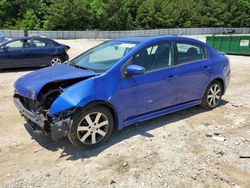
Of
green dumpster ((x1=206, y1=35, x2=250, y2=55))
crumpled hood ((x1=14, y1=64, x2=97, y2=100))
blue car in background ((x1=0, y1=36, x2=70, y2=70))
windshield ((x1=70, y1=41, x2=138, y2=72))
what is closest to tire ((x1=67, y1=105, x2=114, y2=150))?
crumpled hood ((x1=14, y1=64, x2=97, y2=100))

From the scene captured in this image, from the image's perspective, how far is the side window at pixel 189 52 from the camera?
5.11m

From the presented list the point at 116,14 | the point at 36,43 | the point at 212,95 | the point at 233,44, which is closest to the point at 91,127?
the point at 212,95

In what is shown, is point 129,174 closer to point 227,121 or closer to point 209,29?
point 227,121

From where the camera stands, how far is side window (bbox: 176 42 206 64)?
511 centimetres

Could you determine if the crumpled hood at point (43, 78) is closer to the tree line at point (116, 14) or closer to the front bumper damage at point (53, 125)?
the front bumper damage at point (53, 125)

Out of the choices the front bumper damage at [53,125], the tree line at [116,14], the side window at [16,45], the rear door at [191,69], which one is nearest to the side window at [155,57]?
the rear door at [191,69]

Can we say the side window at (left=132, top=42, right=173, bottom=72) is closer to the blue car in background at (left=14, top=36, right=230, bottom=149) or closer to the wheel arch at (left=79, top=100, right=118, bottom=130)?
the blue car in background at (left=14, top=36, right=230, bottom=149)

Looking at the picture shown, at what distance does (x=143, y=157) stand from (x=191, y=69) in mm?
2103

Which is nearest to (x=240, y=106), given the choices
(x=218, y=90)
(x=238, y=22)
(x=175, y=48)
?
(x=218, y=90)

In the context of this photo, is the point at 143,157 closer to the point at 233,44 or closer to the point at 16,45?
the point at 16,45

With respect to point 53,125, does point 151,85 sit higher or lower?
higher

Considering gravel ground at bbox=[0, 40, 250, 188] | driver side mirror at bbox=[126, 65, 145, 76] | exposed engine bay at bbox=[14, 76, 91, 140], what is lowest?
gravel ground at bbox=[0, 40, 250, 188]

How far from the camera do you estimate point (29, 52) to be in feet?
36.5

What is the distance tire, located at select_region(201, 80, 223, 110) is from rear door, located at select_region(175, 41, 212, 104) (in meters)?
0.19
